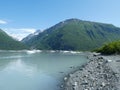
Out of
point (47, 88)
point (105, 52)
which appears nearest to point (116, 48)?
point (105, 52)

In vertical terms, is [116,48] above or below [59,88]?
above

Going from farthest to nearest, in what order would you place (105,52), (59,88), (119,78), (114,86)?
(105,52), (59,88), (119,78), (114,86)

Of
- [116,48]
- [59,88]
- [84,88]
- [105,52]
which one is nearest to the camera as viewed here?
[84,88]

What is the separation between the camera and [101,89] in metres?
26.8

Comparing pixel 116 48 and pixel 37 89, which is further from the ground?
pixel 116 48

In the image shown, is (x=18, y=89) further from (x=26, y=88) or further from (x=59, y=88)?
(x=59, y=88)

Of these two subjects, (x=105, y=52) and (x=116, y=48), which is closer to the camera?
(x=116, y=48)

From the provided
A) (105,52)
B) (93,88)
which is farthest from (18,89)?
(105,52)

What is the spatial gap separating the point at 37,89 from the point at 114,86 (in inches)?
474

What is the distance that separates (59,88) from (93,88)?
7.50 meters

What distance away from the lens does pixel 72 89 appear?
97.7ft

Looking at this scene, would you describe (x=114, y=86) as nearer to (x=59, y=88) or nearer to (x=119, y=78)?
(x=119, y=78)

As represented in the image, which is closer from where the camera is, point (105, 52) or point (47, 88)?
point (47, 88)

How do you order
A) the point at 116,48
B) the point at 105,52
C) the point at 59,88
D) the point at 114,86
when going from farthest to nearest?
1. the point at 105,52
2. the point at 116,48
3. the point at 59,88
4. the point at 114,86
